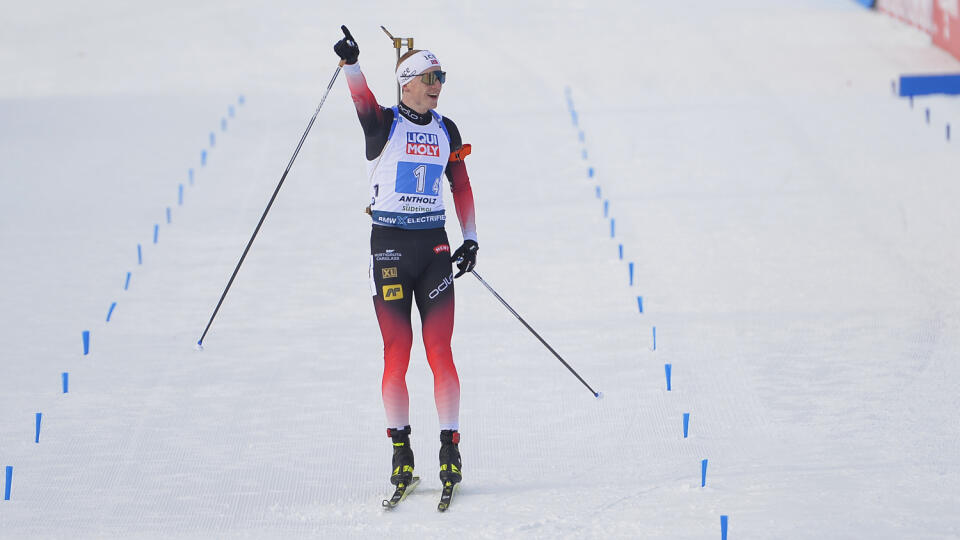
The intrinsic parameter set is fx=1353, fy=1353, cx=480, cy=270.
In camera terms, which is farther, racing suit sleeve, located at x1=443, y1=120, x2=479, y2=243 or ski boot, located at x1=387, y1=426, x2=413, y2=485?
racing suit sleeve, located at x1=443, y1=120, x2=479, y2=243

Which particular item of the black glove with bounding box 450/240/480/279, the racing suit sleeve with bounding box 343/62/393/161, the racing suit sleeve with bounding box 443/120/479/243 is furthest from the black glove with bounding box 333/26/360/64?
the black glove with bounding box 450/240/480/279

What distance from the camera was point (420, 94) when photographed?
4.92 meters

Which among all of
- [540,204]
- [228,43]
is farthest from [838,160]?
[228,43]

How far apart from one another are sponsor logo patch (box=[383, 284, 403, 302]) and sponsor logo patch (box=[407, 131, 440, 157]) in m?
0.49

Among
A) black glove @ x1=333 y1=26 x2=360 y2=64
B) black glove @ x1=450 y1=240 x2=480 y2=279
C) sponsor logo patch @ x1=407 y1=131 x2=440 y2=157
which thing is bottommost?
black glove @ x1=450 y1=240 x2=480 y2=279

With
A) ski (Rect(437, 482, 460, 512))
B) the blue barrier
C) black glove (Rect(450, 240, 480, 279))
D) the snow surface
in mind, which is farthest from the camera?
the blue barrier

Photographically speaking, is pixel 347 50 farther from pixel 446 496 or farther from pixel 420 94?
pixel 446 496

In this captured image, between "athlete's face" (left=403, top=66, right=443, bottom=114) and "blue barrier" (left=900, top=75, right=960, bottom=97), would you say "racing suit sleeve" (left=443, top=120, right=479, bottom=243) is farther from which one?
"blue barrier" (left=900, top=75, right=960, bottom=97)

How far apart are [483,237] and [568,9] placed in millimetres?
8564

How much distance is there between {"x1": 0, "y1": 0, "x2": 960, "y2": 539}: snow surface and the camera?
16.1 feet

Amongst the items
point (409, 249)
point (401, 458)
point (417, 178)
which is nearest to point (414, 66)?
point (417, 178)

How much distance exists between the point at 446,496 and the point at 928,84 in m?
9.28

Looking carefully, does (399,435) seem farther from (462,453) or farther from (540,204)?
(540,204)

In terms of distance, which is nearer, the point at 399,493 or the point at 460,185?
the point at 399,493
